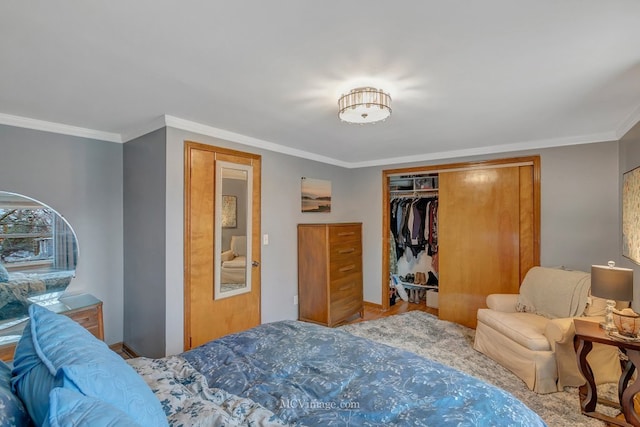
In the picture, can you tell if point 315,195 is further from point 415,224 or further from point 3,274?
point 3,274

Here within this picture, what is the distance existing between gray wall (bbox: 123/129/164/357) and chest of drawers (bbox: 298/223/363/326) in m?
1.65

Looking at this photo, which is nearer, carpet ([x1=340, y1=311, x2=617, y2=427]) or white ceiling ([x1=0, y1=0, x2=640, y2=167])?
white ceiling ([x1=0, y1=0, x2=640, y2=167])

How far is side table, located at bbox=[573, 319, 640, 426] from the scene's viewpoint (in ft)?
6.24

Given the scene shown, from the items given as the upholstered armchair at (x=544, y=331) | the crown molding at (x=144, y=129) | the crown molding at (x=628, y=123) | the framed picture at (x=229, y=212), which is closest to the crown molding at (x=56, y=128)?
the crown molding at (x=144, y=129)

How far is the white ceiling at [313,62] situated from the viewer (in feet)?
4.11

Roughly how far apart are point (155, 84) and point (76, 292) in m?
2.21

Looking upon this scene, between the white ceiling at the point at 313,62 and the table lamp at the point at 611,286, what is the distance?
1.24 metres

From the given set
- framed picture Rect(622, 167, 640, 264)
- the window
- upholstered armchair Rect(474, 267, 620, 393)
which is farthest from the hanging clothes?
the window

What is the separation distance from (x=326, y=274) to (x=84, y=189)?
2.68m

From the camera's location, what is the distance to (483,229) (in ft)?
12.3

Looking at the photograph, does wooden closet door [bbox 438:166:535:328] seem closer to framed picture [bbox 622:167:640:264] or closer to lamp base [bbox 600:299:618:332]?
framed picture [bbox 622:167:640:264]

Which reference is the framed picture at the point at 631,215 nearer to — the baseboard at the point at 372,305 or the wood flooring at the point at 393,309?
the wood flooring at the point at 393,309

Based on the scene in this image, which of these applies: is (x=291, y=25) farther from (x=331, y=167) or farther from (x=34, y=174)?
(x=331, y=167)

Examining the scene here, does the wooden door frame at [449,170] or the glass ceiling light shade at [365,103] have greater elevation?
the glass ceiling light shade at [365,103]
